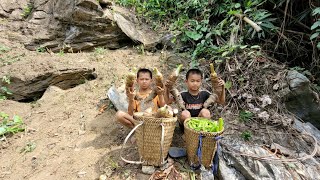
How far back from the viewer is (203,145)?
9.93 ft

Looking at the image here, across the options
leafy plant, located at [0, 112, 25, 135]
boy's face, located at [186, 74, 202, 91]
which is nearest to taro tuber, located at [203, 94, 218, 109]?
boy's face, located at [186, 74, 202, 91]

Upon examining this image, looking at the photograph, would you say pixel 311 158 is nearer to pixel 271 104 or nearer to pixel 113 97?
pixel 271 104

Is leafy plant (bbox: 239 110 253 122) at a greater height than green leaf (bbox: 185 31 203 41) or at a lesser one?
lesser

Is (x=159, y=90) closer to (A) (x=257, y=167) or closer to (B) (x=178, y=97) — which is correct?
(B) (x=178, y=97)

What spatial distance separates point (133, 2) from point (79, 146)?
461 cm

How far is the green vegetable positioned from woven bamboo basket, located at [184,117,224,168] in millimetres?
68

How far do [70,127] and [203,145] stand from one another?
2159 millimetres

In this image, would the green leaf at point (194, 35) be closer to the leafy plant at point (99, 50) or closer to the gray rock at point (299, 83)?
the leafy plant at point (99, 50)

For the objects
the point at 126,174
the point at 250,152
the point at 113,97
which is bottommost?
the point at 126,174

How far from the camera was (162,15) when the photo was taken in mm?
6680

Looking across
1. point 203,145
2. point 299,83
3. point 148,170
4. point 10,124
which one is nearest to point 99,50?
point 10,124

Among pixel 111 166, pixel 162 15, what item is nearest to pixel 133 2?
pixel 162 15

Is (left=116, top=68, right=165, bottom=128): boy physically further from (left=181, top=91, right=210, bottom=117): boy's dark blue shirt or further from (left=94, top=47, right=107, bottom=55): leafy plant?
(left=94, top=47, right=107, bottom=55): leafy plant

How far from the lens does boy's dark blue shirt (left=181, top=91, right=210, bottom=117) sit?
3.58 m
